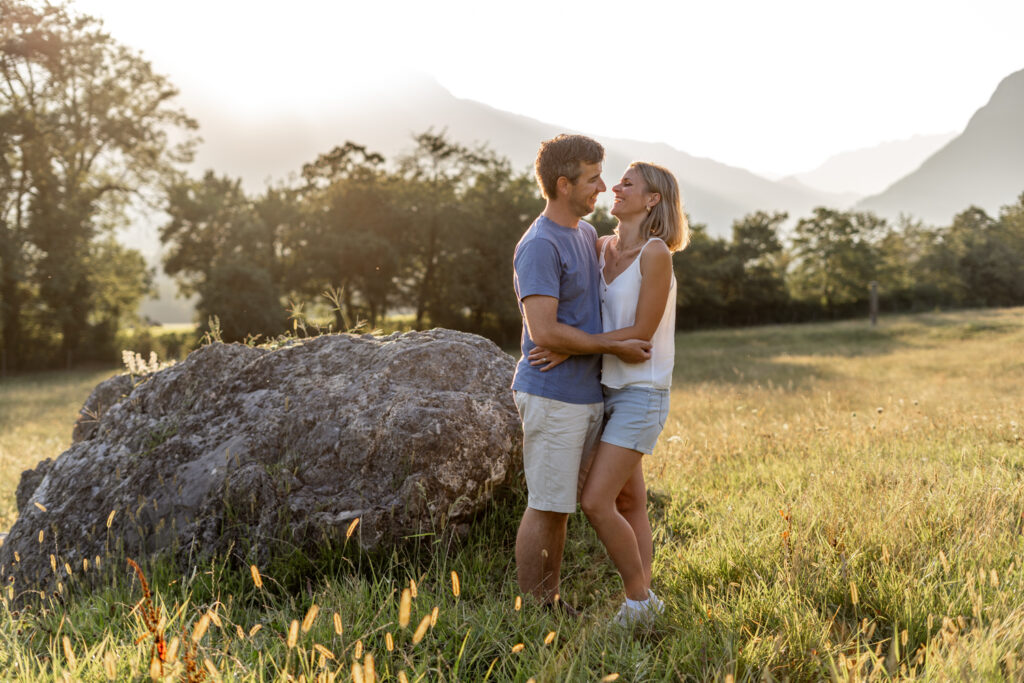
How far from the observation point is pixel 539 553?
374 cm

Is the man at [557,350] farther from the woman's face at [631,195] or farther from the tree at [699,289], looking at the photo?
the tree at [699,289]

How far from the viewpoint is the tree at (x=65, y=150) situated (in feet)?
115

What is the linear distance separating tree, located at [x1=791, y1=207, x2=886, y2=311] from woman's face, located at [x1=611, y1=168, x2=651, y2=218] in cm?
6414

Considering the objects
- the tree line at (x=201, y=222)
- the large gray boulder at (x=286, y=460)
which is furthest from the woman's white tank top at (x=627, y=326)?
the tree line at (x=201, y=222)

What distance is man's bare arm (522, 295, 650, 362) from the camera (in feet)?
11.4

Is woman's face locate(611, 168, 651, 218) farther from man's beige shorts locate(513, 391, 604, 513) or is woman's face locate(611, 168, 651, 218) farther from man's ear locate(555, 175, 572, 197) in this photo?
man's beige shorts locate(513, 391, 604, 513)

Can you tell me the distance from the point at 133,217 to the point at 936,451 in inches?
1789

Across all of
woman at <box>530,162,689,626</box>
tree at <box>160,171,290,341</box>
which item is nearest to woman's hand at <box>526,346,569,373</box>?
woman at <box>530,162,689,626</box>

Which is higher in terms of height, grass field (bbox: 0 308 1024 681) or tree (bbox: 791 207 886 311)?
tree (bbox: 791 207 886 311)

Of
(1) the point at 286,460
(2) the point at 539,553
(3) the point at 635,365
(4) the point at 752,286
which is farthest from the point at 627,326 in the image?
(4) the point at 752,286

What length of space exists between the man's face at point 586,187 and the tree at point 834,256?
64.3 metres

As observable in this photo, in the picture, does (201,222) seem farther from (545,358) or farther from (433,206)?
(545,358)

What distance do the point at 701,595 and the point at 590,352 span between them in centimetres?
147

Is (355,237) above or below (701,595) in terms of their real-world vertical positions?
above
